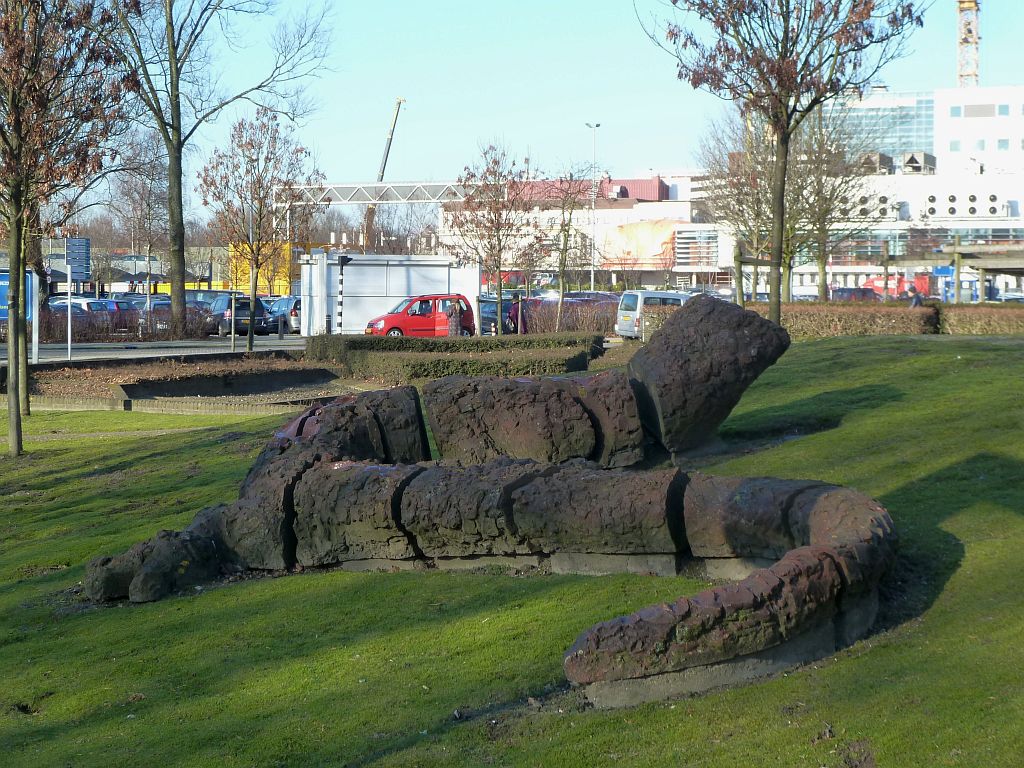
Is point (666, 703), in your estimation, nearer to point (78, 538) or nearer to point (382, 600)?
point (382, 600)

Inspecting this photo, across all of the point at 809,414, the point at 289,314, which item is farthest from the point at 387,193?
the point at 809,414

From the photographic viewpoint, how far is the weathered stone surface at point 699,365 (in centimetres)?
884

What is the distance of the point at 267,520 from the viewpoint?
7398 mm

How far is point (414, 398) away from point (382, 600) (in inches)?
104

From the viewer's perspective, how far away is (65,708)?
5.60 metres

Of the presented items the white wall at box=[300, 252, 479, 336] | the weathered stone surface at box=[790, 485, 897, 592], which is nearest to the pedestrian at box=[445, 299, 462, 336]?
the white wall at box=[300, 252, 479, 336]

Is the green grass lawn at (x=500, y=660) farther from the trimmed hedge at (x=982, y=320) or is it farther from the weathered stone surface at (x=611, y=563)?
the trimmed hedge at (x=982, y=320)

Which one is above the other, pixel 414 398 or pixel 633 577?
pixel 414 398

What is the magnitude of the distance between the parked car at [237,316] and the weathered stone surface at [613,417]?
31.6 meters

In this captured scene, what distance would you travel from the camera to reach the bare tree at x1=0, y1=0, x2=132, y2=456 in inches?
504

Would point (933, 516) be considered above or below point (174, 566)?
above

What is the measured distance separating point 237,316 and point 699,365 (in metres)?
33.3

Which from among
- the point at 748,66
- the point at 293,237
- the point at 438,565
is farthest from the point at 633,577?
the point at 293,237

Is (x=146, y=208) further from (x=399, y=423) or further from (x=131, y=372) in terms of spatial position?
(x=399, y=423)
